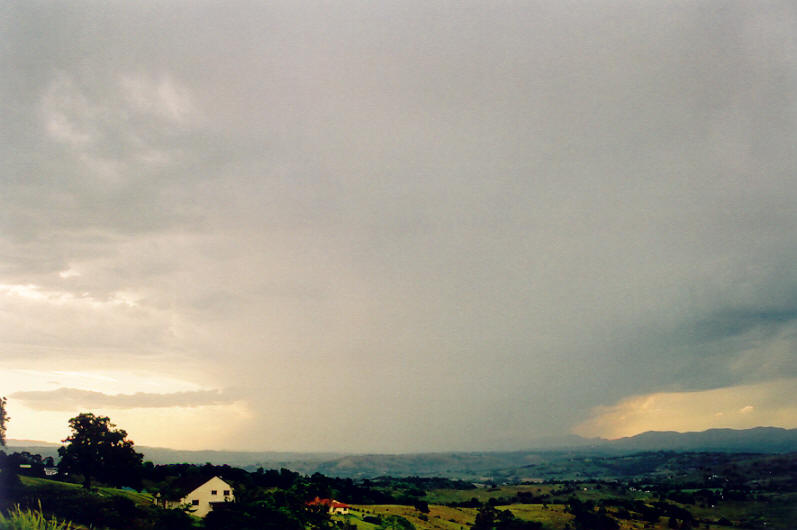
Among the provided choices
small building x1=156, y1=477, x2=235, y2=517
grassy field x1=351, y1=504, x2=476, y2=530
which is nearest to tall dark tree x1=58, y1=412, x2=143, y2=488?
small building x1=156, y1=477, x2=235, y2=517

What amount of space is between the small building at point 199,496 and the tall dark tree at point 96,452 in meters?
8.26

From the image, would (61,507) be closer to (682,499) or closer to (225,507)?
(225,507)

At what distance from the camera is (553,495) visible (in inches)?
Result: 7564

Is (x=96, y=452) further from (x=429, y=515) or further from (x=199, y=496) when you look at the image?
(x=429, y=515)

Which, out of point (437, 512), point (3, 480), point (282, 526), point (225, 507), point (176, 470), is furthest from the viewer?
point (437, 512)

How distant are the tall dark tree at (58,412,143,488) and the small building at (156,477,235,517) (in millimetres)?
8261

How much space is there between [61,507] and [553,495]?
17829cm

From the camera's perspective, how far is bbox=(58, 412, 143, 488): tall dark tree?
7419 centimetres

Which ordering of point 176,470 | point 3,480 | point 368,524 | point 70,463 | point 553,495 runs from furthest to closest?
point 553,495
point 176,470
point 368,524
point 70,463
point 3,480

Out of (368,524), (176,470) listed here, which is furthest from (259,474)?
(368,524)

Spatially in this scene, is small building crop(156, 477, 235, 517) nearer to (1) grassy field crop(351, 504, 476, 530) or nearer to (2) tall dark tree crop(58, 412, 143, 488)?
(2) tall dark tree crop(58, 412, 143, 488)

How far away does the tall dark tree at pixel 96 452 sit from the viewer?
243 feet

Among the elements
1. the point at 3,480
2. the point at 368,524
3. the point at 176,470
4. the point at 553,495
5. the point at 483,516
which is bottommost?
the point at 553,495

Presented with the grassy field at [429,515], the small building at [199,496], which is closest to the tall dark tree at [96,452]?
the small building at [199,496]
